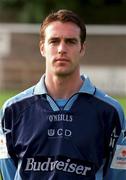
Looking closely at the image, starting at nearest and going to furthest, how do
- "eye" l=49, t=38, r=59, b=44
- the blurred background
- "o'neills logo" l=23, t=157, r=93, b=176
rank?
"o'neills logo" l=23, t=157, r=93, b=176 < "eye" l=49, t=38, r=59, b=44 < the blurred background

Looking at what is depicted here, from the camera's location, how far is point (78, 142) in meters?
4.59

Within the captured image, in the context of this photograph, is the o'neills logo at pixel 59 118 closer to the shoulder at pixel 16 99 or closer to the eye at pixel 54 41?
the shoulder at pixel 16 99

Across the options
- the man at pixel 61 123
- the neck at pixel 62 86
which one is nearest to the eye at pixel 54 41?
the man at pixel 61 123

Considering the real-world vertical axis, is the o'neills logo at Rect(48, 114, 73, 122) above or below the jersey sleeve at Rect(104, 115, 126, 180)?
above

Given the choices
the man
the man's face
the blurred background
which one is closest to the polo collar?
the man

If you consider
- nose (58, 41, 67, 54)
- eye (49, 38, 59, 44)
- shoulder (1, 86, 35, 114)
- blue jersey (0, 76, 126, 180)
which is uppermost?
eye (49, 38, 59, 44)

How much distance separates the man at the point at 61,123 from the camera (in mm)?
4578

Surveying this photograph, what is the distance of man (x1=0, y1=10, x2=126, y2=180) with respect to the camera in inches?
180

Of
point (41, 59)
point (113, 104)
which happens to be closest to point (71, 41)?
point (113, 104)

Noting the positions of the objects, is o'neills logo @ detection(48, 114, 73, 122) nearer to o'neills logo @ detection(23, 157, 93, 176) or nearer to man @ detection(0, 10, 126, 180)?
man @ detection(0, 10, 126, 180)

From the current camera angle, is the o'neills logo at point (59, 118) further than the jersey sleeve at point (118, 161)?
No

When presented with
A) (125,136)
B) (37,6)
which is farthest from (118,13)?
(125,136)

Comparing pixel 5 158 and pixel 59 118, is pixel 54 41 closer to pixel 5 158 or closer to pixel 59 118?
pixel 59 118

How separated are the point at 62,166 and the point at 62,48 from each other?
632mm
